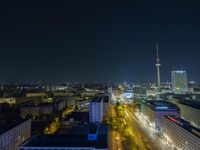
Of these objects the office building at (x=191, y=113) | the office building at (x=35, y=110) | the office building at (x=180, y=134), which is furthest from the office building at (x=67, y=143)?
the office building at (x=35, y=110)

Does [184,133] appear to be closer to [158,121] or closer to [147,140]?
[147,140]

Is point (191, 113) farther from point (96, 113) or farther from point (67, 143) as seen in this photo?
point (67, 143)

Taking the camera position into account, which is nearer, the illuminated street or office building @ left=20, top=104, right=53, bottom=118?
the illuminated street

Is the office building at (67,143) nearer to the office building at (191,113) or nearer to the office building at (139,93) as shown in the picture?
the office building at (191,113)

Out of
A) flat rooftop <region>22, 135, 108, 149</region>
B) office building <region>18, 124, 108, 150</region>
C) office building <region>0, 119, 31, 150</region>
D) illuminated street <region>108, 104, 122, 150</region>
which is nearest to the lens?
office building <region>18, 124, 108, 150</region>

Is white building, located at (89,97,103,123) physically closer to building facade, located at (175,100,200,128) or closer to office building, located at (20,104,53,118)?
office building, located at (20,104,53,118)

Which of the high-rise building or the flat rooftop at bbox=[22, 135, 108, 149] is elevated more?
the high-rise building

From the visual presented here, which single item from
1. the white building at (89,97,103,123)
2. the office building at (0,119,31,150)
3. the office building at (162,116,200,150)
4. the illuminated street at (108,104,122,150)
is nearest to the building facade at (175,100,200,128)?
the office building at (162,116,200,150)
